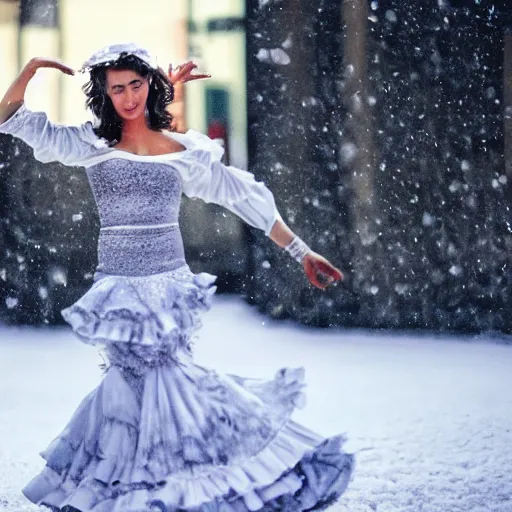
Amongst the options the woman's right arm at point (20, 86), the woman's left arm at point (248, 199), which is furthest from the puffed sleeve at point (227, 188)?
the woman's right arm at point (20, 86)

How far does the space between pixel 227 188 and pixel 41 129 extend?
1.44ft

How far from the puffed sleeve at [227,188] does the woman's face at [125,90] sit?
150mm

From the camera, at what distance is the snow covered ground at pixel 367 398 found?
7.46 feet

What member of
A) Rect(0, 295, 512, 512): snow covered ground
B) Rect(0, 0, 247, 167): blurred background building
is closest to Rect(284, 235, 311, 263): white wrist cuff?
Rect(0, 295, 512, 512): snow covered ground

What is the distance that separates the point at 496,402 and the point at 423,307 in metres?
0.87

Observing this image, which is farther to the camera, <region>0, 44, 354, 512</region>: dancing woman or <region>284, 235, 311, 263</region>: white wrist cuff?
<region>284, 235, 311, 263</region>: white wrist cuff

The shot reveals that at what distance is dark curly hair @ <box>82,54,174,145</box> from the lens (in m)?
1.90

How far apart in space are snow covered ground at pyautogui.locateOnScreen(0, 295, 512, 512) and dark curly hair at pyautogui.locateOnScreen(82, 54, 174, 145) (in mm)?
948

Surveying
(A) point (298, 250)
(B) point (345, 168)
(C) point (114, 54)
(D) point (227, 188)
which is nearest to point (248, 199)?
(D) point (227, 188)

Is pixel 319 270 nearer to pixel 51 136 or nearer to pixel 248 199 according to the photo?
pixel 248 199

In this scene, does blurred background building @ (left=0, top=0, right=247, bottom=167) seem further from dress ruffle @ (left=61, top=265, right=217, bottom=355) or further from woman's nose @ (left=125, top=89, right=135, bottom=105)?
dress ruffle @ (left=61, top=265, right=217, bottom=355)

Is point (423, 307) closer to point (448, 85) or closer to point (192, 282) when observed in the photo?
point (448, 85)

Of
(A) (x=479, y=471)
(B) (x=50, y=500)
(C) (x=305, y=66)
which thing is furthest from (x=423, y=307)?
(B) (x=50, y=500)

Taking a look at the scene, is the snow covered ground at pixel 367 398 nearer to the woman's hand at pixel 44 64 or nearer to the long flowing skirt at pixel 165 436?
the long flowing skirt at pixel 165 436
